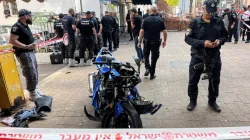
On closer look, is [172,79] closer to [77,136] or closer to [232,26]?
[77,136]

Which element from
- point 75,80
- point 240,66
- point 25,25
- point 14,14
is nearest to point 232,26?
point 240,66

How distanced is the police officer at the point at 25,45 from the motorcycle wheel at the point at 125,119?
7.50ft

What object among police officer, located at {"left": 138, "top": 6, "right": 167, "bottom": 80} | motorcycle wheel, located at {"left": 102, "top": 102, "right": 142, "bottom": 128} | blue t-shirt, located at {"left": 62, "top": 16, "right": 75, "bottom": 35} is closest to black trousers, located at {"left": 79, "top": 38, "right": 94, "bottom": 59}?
blue t-shirt, located at {"left": 62, "top": 16, "right": 75, "bottom": 35}

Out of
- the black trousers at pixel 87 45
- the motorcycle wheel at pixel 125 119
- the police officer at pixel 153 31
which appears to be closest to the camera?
the motorcycle wheel at pixel 125 119

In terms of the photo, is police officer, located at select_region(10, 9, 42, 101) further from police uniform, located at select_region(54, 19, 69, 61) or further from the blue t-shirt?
police uniform, located at select_region(54, 19, 69, 61)

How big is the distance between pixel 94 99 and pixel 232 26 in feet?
35.5

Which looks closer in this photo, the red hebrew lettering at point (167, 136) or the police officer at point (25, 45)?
the red hebrew lettering at point (167, 136)

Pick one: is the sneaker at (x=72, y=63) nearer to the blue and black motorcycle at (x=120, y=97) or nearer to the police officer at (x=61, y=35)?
the police officer at (x=61, y=35)

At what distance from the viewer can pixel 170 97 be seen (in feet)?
17.4

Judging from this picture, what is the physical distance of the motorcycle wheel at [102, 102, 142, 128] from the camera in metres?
3.20

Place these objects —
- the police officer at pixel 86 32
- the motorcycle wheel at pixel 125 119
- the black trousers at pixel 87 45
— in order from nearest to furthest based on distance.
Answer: the motorcycle wheel at pixel 125 119
the police officer at pixel 86 32
the black trousers at pixel 87 45

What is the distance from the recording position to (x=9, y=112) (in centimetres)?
470

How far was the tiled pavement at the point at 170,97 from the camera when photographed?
13.7 feet

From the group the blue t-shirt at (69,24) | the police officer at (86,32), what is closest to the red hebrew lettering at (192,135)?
the police officer at (86,32)
